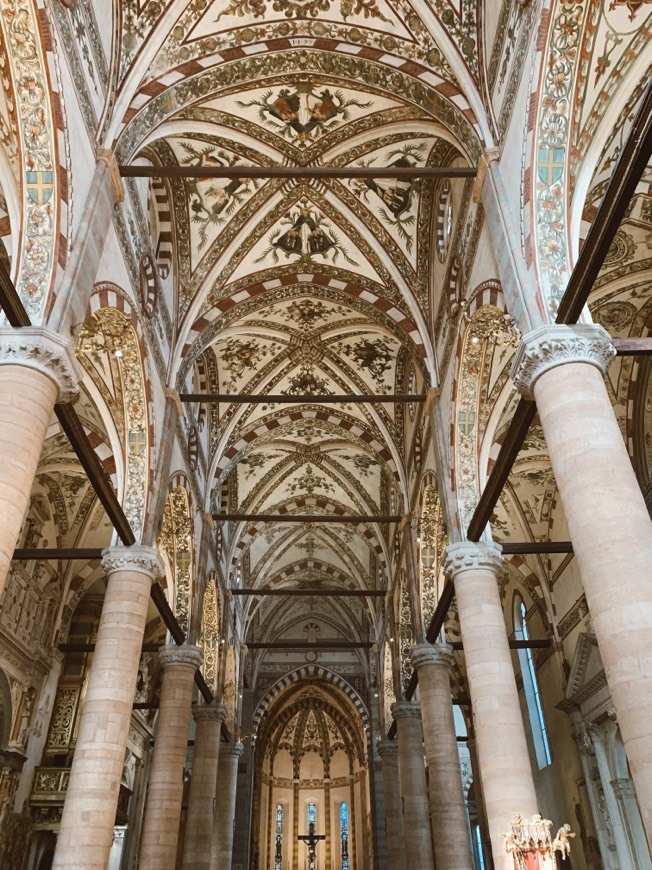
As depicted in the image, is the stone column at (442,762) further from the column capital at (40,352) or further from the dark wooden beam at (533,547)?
the column capital at (40,352)

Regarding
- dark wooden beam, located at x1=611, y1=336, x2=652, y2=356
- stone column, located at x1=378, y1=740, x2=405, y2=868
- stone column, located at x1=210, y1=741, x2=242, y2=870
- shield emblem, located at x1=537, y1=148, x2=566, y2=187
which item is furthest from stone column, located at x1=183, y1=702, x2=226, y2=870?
shield emblem, located at x1=537, y1=148, x2=566, y2=187

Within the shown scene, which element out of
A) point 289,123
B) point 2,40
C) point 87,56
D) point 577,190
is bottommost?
point 577,190

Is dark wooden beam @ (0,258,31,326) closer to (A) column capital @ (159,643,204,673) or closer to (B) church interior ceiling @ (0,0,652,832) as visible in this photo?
(B) church interior ceiling @ (0,0,652,832)

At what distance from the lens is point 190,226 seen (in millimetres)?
13609

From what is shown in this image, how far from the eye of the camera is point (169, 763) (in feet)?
43.5

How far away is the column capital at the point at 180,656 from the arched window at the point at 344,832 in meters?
23.2

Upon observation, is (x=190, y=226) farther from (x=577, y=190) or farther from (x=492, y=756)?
(x=492, y=756)

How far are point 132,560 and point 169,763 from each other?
4.64m

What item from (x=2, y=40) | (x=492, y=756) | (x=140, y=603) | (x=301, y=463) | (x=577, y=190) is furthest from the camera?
(x=301, y=463)

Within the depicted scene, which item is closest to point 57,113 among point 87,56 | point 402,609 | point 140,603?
point 87,56

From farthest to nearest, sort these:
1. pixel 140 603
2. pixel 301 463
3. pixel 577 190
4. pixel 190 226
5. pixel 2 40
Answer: pixel 301 463 < pixel 190 226 < pixel 140 603 < pixel 577 190 < pixel 2 40

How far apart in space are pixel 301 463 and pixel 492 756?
13119 mm

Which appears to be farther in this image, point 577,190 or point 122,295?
point 122,295

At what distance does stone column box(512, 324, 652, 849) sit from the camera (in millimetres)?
5539
